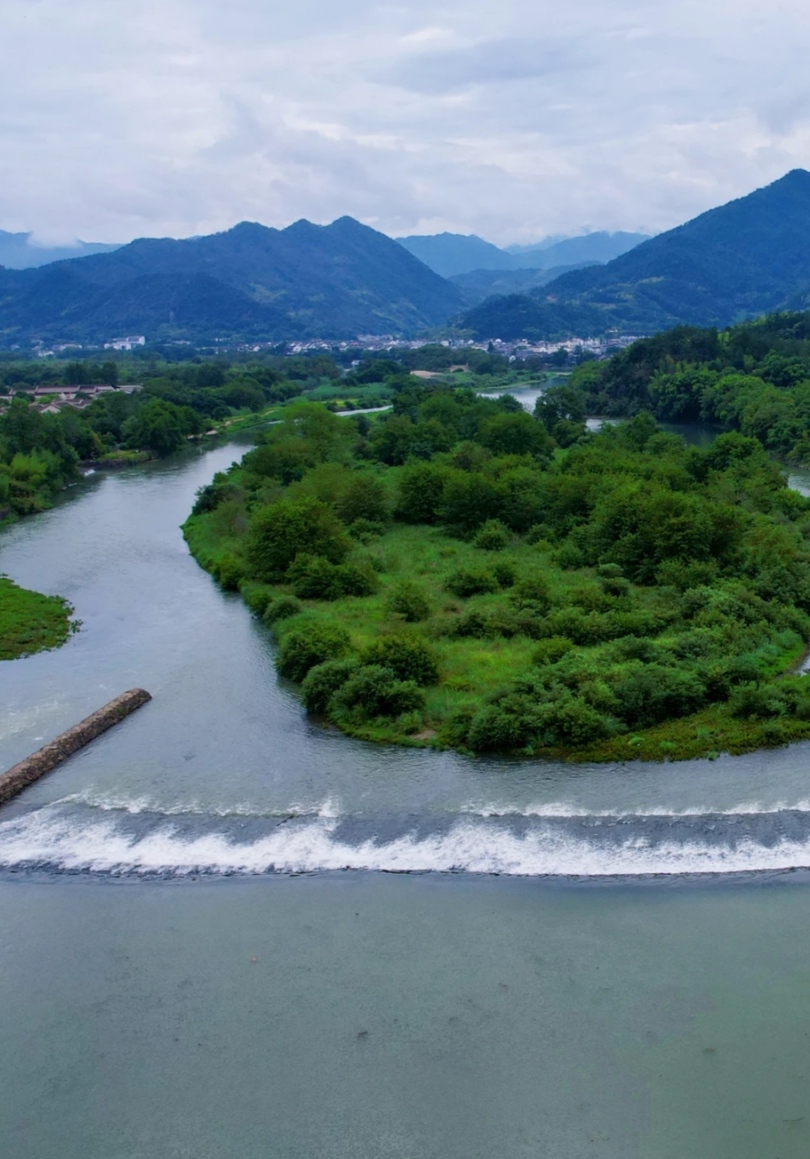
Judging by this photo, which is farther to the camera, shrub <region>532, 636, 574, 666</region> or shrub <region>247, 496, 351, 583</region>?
shrub <region>247, 496, 351, 583</region>

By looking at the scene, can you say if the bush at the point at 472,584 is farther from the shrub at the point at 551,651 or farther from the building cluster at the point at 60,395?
the building cluster at the point at 60,395

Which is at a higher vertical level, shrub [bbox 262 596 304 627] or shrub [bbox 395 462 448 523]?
shrub [bbox 395 462 448 523]

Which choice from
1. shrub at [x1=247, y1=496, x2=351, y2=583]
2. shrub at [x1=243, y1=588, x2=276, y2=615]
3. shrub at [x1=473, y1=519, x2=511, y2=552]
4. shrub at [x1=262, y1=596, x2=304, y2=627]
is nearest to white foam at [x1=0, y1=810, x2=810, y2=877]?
shrub at [x1=262, y1=596, x2=304, y2=627]

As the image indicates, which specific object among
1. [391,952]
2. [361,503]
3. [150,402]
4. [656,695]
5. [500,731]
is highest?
[150,402]

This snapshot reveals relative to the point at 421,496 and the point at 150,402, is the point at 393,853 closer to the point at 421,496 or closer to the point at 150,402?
the point at 421,496

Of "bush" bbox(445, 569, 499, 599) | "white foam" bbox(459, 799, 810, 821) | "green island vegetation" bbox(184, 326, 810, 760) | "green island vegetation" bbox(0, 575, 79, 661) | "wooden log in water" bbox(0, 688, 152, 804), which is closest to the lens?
"white foam" bbox(459, 799, 810, 821)

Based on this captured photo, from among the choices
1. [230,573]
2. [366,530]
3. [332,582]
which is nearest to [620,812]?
[332,582]

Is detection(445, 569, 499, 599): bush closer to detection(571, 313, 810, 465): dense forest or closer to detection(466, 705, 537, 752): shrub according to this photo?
detection(466, 705, 537, 752): shrub
